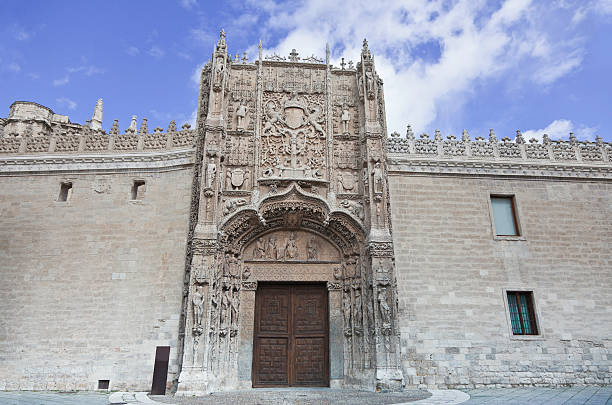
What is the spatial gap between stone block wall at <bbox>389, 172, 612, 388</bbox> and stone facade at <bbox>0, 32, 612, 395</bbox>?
0.05 m

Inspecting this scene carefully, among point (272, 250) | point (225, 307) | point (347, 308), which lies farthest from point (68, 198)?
point (347, 308)

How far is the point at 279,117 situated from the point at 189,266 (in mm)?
5458

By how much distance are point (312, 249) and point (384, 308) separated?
9.91 ft

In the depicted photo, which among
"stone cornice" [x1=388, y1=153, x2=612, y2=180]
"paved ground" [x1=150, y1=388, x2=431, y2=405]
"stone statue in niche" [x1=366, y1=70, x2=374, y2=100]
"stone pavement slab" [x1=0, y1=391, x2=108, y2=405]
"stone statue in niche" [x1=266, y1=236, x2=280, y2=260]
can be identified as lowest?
"stone pavement slab" [x1=0, y1=391, x2=108, y2=405]

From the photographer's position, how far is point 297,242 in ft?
46.4

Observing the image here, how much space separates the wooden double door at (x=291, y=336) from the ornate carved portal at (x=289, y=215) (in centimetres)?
23

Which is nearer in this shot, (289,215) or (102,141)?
(289,215)

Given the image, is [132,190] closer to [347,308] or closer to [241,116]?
[241,116]

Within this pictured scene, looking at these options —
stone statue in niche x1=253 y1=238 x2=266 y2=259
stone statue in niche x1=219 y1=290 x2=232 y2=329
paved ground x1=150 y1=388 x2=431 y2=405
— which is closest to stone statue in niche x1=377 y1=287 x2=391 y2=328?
paved ground x1=150 y1=388 x2=431 y2=405

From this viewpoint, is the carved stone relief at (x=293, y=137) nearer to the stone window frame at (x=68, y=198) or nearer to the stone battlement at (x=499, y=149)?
the stone battlement at (x=499, y=149)

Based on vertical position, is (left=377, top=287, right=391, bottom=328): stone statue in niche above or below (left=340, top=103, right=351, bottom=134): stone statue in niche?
below

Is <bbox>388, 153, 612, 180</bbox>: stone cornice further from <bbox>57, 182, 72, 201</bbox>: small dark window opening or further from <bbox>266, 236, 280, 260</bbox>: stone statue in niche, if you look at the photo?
<bbox>57, 182, 72, 201</bbox>: small dark window opening

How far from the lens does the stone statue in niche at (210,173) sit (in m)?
13.1

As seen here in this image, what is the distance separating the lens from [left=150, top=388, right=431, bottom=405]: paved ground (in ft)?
31.1
